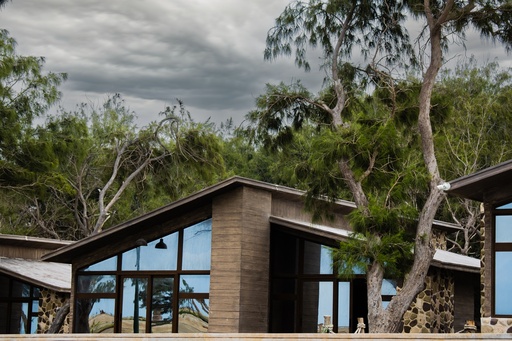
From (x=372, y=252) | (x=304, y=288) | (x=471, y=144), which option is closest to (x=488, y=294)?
(x=372, y=252)

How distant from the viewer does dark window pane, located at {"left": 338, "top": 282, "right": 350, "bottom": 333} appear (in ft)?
55.1

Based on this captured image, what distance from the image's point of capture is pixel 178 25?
25812 mm

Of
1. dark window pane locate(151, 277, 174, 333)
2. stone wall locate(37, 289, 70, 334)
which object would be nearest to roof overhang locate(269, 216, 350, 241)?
dark window pane locate(151, 277, 174, 333)

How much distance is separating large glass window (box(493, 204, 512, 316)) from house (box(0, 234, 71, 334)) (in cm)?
1019

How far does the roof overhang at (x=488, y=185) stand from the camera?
44.3ft

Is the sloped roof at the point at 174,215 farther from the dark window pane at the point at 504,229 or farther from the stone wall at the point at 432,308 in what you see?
the dark window pane at the point at 504,229

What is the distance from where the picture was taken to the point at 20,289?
73.9ft

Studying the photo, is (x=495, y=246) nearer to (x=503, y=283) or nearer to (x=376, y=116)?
(x=503, y=283)

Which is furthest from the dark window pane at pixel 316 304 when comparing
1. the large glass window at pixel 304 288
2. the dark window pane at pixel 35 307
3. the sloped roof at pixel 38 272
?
the dark window pane at pixel 35 307

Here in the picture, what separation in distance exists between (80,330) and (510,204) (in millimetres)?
9481

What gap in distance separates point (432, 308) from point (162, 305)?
5.32 m

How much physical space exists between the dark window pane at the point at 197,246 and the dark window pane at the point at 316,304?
2047 mm

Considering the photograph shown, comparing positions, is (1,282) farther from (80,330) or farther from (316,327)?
(316,327)

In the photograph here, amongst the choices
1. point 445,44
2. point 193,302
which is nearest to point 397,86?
point 445,44
